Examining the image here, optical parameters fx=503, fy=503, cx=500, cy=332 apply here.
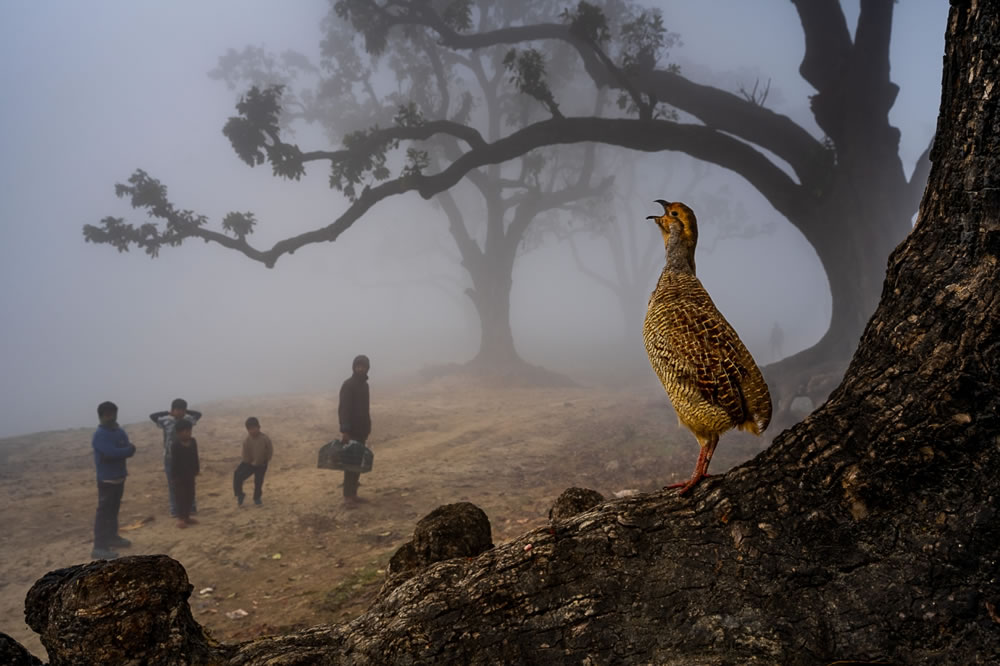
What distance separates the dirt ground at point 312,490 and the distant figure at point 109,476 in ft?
1.28

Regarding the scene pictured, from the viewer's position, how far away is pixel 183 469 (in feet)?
28.1

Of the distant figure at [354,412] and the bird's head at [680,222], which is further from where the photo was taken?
the distant figure at [354,412]

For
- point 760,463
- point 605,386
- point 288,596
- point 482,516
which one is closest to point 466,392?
point 605,386

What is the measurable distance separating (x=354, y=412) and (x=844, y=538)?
8.39m

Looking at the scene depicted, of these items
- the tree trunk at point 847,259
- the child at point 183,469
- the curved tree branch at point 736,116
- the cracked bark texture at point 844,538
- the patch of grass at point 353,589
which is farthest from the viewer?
the curved tree branch at point 736,116

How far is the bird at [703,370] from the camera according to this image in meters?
2.02

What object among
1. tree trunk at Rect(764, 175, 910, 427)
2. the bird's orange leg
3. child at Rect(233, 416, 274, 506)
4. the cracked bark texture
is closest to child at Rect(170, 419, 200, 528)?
child at Rect(233, 416, 274, 506)

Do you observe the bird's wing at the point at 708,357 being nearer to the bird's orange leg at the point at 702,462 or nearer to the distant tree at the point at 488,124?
the bird's orange leg at the point at 702,462

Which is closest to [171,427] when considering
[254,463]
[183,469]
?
[183,469]

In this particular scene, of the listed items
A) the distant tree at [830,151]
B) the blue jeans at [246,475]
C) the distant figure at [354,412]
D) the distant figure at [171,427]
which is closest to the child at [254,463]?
the blue jeans at [246,475]

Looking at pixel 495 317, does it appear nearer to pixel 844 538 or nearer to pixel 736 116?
pixel 736 116

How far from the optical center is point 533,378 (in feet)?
79.2

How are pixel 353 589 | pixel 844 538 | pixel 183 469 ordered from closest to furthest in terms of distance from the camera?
pixel 844 538 < pixel 353 589 < pixel 183 469

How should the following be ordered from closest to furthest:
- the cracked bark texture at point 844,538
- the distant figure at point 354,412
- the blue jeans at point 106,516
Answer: the cracked bark texture at point 844,538
the blue jeans at point 106,516
the distant figure at point 354,412
